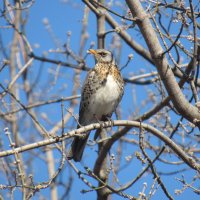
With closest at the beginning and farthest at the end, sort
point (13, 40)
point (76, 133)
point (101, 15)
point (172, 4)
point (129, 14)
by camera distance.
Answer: point (76, 133) < point (172, 4) < point (129, 14) < point (101, 15) < point (13, 40)

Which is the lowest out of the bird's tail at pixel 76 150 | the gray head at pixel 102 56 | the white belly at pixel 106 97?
the bird's tail at pixel 76 150

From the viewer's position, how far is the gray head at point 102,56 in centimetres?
637

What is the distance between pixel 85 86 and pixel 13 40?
2677mm

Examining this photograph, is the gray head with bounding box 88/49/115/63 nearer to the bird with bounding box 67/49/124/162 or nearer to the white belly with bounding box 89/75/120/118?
the bird with bounding box 67/49/124/162

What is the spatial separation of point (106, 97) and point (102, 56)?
0.66 meters

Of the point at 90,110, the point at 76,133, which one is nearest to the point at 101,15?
the point at 90,110

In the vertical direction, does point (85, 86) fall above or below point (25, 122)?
below

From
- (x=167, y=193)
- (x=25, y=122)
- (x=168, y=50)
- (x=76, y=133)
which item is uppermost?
(x=25, y=122)

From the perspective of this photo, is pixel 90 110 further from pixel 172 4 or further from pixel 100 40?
pixel 172 4

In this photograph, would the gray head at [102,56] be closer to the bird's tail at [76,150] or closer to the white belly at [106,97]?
the white belly at [106,97]

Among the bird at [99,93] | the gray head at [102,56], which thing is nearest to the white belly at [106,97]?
the bird at [99,93]

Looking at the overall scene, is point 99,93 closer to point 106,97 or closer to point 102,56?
point 106,97

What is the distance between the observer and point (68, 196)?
6168 mm

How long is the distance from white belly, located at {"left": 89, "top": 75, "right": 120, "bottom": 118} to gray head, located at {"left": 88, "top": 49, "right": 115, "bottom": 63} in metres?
0.37
